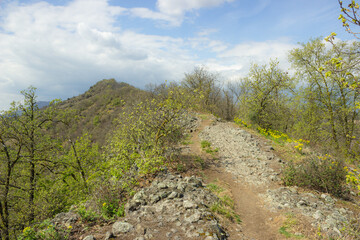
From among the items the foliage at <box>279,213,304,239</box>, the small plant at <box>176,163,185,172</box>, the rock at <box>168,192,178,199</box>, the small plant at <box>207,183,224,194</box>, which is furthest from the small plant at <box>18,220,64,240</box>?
the foliage at <box>279,213,304,239</box>

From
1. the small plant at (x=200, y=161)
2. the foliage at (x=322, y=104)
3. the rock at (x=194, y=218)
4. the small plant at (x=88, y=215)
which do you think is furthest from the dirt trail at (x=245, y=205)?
the foliage at (x=322, y=104)

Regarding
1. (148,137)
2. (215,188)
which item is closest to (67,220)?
(148,137)

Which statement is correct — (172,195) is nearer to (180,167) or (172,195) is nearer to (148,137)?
(180,167)

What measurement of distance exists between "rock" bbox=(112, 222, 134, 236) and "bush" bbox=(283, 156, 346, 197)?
8398 mm

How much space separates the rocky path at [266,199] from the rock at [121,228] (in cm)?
338

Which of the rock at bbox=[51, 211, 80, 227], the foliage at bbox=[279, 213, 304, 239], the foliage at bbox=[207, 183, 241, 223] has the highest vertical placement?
the rock at bbox=[51, 211, 80, 227]

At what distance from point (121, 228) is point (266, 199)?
6755 millimetres

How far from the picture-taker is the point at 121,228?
5703mm

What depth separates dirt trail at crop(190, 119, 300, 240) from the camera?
6.52 m

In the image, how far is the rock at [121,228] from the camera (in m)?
5.61

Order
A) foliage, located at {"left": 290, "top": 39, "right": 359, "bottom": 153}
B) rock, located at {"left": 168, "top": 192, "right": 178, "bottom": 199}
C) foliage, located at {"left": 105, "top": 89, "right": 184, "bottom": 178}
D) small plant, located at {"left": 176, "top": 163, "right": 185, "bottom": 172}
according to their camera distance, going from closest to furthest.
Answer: rock, located at {"left": 168, "top": 192, "right": 178, "bottom": 199} < foliage, located at {"left": 105, "top": 89, "right": 184, "bottom": 178} < small plant, located at {"left": 176, "top": 163, "right": 185, "bottom": 172} < foliage, located at {"left": 290, "top": 39, "right": 359, "bottom": 153}

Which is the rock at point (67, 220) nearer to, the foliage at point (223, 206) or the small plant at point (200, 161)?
the foliage at point (223, 206)

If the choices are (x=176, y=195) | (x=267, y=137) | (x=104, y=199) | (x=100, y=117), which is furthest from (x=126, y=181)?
(x=100, y=117)

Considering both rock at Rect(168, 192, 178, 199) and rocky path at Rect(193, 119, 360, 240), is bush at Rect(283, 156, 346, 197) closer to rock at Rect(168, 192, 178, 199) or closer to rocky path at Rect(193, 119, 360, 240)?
rocky path at Rect(193, 119, 360, 240)
